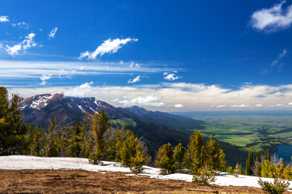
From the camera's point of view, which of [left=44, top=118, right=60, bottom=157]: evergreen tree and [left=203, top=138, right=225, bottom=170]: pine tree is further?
[left=44, top=118, right=60, bottom=157]: evergreen tree

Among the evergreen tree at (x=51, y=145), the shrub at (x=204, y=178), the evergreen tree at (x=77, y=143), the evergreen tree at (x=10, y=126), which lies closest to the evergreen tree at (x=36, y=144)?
the evergreen tree at (x=51, y=145)

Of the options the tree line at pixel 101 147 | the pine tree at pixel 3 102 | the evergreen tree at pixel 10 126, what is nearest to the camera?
the tree line at pixel 101 147

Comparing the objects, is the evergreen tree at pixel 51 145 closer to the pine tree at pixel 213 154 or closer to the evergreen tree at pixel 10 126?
the evergreen tree at pixel 10 126

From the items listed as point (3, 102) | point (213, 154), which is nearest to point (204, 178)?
point (213, 154)

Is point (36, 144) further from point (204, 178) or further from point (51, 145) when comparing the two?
point (204, 178)

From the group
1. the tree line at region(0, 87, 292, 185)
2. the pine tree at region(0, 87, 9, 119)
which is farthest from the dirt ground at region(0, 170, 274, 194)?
the pine tree at region(0, 87, 9, 119)

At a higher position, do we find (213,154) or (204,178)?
(213,154)

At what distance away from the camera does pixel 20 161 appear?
175ft

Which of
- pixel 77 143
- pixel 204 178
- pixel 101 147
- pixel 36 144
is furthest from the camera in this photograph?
pixel 36 144

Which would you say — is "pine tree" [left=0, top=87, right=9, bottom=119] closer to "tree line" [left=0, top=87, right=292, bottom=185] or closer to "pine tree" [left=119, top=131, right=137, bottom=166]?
"tree line" [left=0, top=87, right=292, bottom=185]

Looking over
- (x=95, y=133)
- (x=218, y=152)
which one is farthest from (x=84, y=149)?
(x=218, y=152)

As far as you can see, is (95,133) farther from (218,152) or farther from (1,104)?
(218,152)

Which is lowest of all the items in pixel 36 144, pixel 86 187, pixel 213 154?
pixel 86 187

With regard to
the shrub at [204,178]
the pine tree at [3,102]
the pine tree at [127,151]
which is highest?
the pine tree at [3,102]
